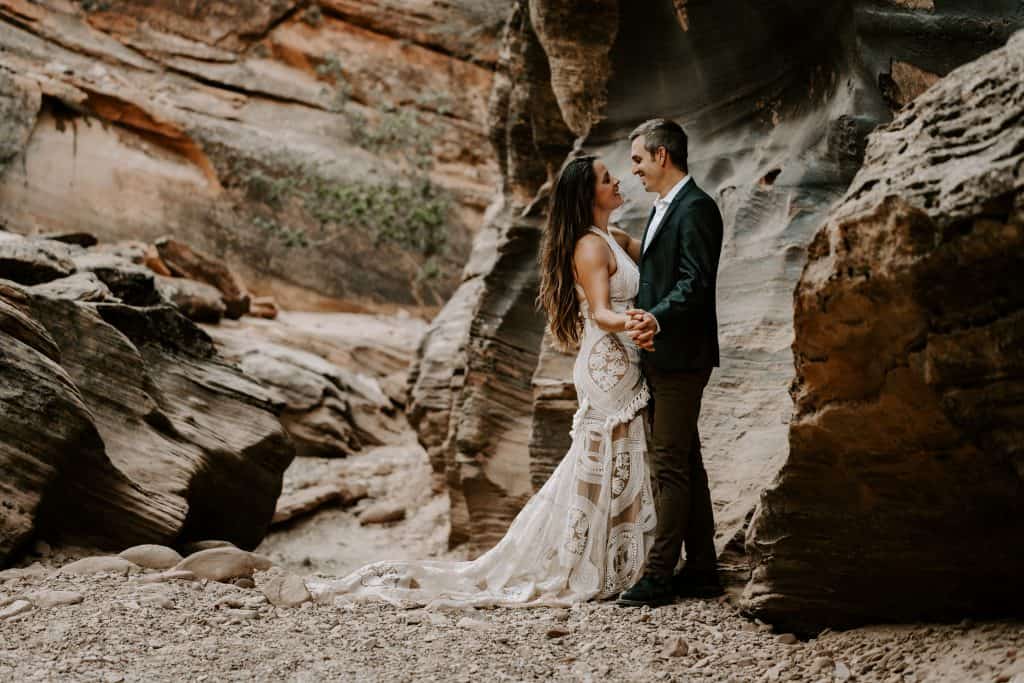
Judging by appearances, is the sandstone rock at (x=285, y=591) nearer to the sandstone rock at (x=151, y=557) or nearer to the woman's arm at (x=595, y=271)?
the sandstone rock at (x=151, y=557)

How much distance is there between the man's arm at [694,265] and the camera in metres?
4.89

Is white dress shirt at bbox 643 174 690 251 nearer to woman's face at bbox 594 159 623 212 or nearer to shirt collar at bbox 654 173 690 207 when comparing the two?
shirt collar at bbox 654 173 690 207

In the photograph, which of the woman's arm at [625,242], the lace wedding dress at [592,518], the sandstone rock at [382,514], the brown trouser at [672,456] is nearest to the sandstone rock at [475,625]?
the lace wedding dress at [592,518]

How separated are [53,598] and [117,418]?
211 cm

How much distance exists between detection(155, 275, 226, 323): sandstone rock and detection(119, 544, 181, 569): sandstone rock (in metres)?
9.00

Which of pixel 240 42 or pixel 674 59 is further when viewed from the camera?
pixel 240 42

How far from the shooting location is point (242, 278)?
63.1 feet

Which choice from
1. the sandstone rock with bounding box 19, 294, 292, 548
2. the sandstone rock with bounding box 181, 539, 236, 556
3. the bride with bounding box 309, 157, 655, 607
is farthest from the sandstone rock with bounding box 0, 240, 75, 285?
the bride with bounding box 309, 157, 655, 607

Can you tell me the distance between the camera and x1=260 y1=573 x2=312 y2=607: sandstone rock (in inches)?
203

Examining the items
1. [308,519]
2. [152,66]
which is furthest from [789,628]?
[152,66]

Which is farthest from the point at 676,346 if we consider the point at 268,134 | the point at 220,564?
the point at 268,134

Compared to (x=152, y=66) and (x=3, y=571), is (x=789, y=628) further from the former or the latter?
(x=152, y=66)

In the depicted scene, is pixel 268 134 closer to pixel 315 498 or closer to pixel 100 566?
pixel 315 498

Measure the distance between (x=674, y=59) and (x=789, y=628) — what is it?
468 centimetres
